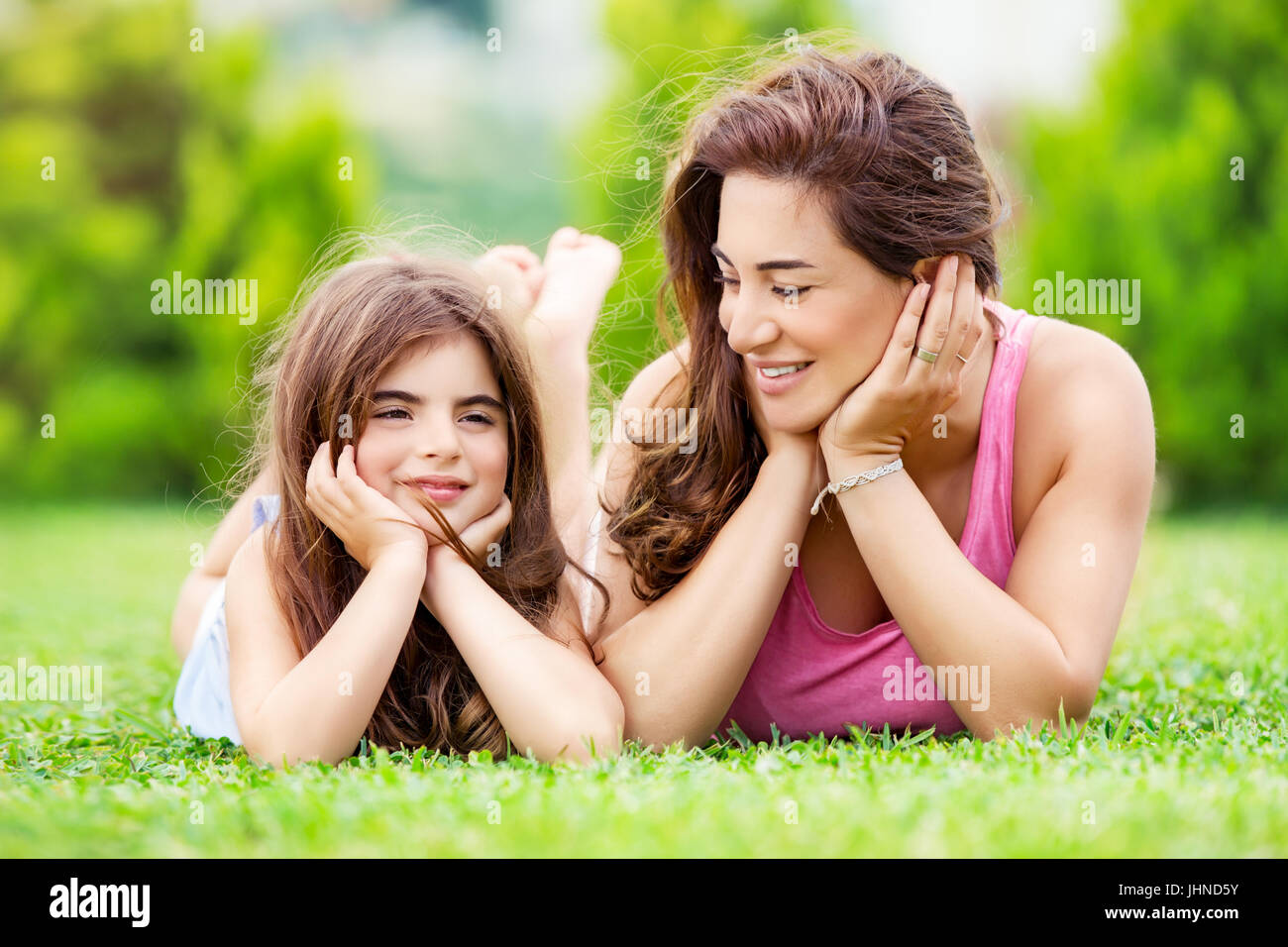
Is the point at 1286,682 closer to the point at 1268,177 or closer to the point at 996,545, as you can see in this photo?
the point at 996,545

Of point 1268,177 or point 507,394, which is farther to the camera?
point 1268,177

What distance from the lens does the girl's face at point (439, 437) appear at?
337 cm

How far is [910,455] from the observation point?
11.7 ft

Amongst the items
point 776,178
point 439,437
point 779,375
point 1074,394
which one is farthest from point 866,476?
point 439,437


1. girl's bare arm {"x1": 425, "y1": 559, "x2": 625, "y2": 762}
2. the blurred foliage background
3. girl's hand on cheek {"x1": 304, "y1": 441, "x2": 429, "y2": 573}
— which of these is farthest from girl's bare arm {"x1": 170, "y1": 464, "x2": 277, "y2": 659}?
the blurred foliage background

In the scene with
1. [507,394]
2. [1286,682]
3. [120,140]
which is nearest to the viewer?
[507,394]

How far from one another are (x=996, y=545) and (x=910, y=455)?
0.35 metres

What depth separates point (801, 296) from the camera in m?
3.12

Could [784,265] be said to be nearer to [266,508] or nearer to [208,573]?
[266,508]

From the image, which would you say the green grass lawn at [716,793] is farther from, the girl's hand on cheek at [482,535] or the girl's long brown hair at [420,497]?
the girl's hand on cheek at [482,535]

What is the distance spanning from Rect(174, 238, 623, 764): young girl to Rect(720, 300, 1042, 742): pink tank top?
0.56 meters

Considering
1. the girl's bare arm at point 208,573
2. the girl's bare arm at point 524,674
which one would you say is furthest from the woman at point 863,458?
the girl's bare arm at point 208,573

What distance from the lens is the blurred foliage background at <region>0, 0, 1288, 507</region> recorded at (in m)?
12.8
